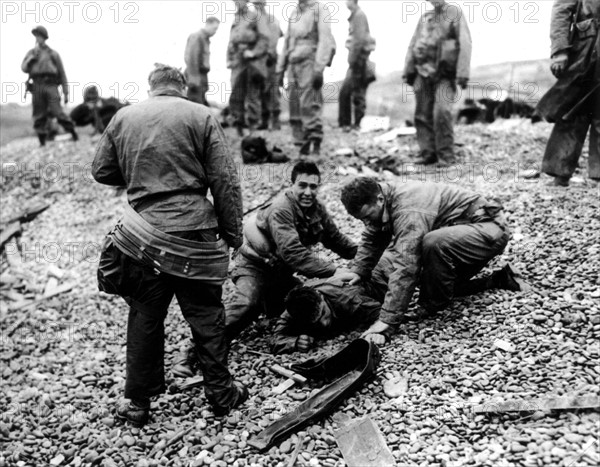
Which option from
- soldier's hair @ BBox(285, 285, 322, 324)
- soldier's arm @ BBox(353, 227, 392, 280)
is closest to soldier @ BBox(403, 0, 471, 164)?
soldier's arm @ BBox(353, 227, 392, 280)

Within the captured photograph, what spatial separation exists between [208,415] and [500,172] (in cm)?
536

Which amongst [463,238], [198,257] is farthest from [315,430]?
[463,238]

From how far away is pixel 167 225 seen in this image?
11.8ft

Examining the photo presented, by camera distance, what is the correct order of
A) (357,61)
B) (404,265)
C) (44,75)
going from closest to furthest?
(404,265) < (357,61) < (44,75)

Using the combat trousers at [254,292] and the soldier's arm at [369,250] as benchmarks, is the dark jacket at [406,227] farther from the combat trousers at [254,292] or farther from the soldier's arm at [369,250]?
the combat trousers at [254,292]

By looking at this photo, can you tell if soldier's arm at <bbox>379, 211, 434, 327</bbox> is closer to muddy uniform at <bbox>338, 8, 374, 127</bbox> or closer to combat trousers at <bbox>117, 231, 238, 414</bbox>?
combat trousers at <bbox>117, 231, 238, 414</bbox>

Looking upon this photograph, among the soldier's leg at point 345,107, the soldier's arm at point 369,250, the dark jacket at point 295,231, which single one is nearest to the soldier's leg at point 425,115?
the soldier's leg at point 345,107

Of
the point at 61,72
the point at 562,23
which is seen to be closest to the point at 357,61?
the point at 562,23

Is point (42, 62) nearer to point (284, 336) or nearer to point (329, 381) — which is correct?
point (284, 336)

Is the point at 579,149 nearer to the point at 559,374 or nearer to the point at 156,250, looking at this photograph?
the point at 559,374

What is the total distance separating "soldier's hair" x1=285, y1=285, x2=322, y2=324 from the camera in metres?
4.41

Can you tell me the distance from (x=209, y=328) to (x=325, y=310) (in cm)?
107

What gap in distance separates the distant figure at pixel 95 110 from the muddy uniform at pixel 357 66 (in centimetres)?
460

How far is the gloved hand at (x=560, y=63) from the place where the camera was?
588cm
